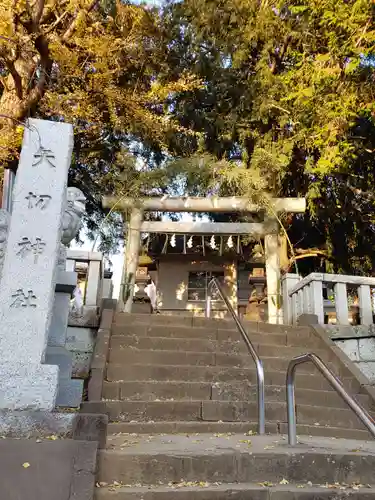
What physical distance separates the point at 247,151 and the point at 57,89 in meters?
5.07

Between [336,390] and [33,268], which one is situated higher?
[33,268]

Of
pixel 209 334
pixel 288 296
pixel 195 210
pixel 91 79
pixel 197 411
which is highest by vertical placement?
pixel 91 79

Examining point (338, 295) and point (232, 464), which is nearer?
point (232, 464)

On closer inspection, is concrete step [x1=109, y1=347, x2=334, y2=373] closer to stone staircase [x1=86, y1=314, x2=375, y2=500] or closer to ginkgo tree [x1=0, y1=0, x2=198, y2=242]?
stone staircase [x1=86, y1=314, x2=375, y2=500]

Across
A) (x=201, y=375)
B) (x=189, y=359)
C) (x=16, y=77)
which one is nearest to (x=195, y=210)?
(x=16, y=77)

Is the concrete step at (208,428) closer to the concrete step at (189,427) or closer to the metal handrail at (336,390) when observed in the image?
the concrete step at (189,427)

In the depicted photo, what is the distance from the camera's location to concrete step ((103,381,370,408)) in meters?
5.62

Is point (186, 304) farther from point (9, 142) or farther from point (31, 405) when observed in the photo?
point (31, 405)

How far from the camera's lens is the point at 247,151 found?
12.5 m

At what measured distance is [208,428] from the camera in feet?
16.9

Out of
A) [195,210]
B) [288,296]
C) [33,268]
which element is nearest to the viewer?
[33,268]

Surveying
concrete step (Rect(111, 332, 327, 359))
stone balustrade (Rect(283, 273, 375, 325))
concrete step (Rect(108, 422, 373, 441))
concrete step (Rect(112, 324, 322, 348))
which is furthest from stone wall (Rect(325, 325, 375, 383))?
concrete step (Rect(108, 422, 373, 441))

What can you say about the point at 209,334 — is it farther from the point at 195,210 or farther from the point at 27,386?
the point at 195,210

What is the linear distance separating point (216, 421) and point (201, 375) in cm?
89
